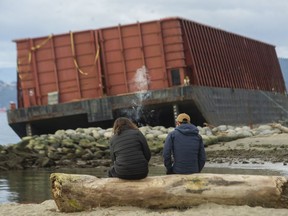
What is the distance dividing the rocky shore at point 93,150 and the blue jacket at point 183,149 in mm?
8971

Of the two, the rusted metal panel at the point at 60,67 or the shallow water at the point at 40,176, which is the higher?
the rusted metal panel at the point at 60,67

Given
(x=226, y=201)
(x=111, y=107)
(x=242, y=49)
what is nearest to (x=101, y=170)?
(x=111, y=107)

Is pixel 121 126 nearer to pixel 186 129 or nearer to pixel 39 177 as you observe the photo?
pixel 186 129

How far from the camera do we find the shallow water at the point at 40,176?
11883mm

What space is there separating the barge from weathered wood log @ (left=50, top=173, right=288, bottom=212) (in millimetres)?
17098

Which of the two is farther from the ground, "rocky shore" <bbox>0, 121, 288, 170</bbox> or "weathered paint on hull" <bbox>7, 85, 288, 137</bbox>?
"weathered paint on hull" <bbox>7, 85, 288, 137</bbox>

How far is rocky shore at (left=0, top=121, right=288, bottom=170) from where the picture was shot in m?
18.4

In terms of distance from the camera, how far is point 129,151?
7.62 m

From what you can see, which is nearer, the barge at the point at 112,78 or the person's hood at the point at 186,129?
the person's hood at the point at 186,129

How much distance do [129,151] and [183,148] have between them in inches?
31.7

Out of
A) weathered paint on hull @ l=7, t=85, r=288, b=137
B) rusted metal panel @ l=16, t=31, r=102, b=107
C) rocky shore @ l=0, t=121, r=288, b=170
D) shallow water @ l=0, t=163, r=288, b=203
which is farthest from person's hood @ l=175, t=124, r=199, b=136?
rusted metal panel @ l=16, t=31, r=102, b=107

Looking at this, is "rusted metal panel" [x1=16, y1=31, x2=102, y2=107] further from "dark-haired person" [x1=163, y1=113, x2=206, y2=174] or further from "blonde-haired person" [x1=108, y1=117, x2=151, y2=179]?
"blonde-haired person" [x1=108, y1=117, x2=151, y2=179]

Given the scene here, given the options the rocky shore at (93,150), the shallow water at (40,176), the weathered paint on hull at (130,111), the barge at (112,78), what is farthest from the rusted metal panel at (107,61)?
the shallow water at (40,176)

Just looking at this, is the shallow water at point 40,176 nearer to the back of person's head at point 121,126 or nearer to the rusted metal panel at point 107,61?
the back of person's head at point 121,126
